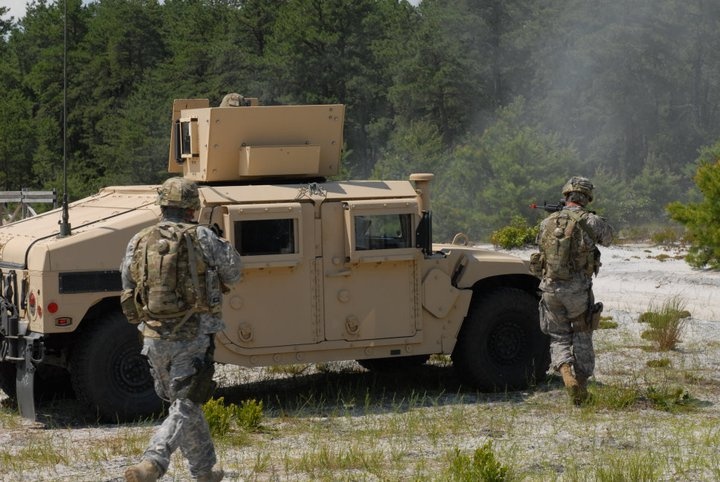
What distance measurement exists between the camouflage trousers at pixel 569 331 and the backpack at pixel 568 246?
16 centimetres

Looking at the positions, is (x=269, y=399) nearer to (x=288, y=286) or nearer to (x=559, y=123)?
(x=288, y=286)

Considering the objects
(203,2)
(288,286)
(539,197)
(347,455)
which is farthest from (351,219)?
(203,2)

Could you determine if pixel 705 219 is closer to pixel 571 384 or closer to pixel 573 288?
pixel 573 288

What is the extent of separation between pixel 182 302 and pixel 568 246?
3714mm

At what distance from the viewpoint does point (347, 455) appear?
7.45m

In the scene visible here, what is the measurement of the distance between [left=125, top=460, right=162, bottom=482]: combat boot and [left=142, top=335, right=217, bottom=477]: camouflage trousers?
4cm

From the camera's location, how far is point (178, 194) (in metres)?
6.77

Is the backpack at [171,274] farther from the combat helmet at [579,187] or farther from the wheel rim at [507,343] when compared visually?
the wheel rim at [507,343]

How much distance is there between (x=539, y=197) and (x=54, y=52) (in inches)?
1249

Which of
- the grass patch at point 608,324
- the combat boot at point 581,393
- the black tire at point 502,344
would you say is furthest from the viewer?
the grass patch at point 608,324

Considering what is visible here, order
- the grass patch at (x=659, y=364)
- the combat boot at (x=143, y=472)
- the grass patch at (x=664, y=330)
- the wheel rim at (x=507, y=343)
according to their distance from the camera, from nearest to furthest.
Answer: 1. the combat boot at (x=143, y=472)
2. the wheel rim at (x=507, y=343)
3. the grass patch at (x=659, y=364)
4. the grass patch at (x=664, y=330)

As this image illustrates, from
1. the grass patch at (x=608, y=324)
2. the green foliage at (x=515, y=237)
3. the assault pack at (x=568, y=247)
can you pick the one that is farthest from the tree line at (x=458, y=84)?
the assault pack at (x=568, y=247)

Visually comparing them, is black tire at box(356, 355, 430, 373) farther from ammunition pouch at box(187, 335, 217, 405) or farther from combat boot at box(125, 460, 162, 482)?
combat boot at box(125, 460, 162, 482)

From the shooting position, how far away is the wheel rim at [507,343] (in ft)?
33.9
